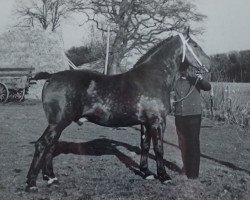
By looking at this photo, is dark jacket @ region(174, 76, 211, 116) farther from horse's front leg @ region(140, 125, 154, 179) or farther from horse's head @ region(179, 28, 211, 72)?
horse's front leg @ region(140, 125, 154, 179)

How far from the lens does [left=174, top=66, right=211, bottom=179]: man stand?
23.8 feet

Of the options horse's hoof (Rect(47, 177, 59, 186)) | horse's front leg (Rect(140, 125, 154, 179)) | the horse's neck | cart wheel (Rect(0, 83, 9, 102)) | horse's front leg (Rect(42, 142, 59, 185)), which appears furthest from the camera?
cart wheel (Rect(0, 83, 9, 102))

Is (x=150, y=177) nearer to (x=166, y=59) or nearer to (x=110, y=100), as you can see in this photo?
(x=110, y=100)

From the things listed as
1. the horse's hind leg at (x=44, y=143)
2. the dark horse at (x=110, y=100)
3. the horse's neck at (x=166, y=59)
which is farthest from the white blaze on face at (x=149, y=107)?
the horse's hind leg at (x=44, y=143)

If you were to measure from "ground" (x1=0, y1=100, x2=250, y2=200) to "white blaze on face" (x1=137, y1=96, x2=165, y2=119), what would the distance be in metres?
1.26

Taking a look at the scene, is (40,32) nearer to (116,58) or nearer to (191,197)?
(116,58)

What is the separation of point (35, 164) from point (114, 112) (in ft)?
5.31

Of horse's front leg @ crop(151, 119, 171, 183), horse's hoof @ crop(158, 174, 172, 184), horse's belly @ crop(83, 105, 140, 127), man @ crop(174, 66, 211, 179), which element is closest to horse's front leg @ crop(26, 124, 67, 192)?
horse's belly @ crop(83, 105, 140, 127)

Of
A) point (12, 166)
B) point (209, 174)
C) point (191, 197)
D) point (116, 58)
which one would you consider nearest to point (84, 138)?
point (12, 166)

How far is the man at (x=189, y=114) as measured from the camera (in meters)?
7.26

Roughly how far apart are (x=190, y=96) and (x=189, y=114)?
0.33 m

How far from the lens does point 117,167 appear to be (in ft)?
27.2

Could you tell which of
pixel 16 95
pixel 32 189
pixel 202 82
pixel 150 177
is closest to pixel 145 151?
pixel 150 177

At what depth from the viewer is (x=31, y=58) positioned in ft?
87.5
